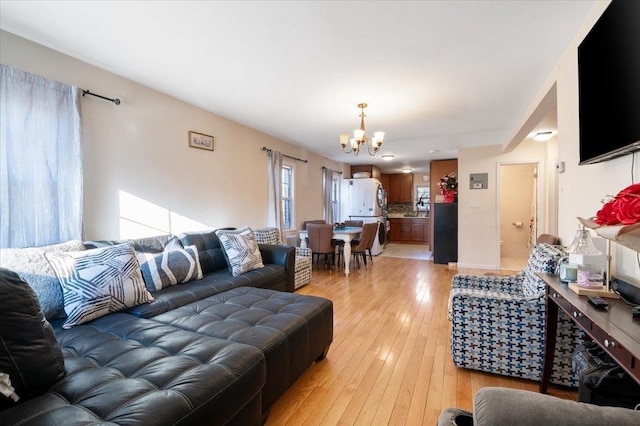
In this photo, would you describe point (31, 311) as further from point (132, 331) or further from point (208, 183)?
point (208, 183)

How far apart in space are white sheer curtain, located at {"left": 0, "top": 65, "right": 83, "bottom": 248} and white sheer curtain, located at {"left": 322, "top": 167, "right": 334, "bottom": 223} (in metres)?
4.92

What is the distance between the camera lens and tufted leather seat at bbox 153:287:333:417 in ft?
5.09

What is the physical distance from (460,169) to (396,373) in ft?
15.7

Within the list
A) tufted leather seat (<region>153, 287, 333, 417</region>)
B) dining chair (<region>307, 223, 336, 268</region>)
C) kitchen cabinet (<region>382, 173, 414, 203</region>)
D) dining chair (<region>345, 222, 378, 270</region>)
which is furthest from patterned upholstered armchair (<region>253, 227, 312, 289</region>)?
kitchen cabinet (<region>382, 173, 414, 203</region>)

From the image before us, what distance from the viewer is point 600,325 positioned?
1.05 m

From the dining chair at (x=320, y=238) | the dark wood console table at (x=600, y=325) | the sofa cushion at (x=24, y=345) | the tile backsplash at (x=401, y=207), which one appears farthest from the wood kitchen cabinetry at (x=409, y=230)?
the sofa cushion at (x=24, y=345)

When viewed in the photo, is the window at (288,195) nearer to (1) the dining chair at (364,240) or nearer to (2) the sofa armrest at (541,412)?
(1) the dining chair at (364,240)

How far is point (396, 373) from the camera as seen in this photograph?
2.01m

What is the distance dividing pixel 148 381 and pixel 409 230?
890cm

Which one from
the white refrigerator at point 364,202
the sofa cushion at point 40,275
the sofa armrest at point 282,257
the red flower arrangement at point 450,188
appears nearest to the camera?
the sofa cushion at point 40,275

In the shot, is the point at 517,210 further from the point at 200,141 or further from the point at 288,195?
the point at 200,141

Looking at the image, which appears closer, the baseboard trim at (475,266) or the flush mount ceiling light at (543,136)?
the flush mount ceiling light at (543,136)

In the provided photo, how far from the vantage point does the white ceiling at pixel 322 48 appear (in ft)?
5.89

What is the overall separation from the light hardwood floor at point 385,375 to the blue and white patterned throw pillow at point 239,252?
3.71 ft
